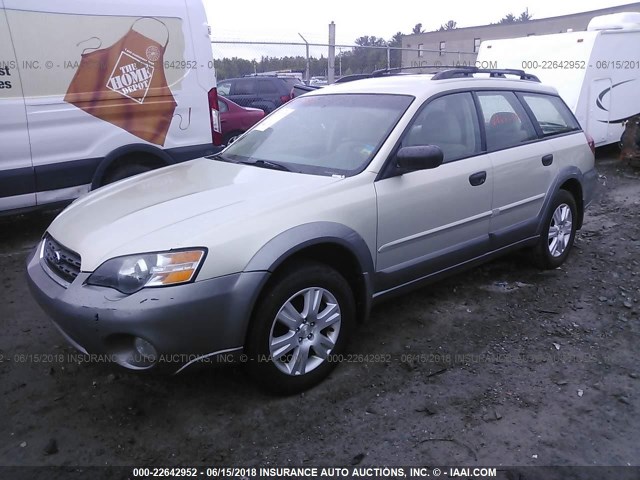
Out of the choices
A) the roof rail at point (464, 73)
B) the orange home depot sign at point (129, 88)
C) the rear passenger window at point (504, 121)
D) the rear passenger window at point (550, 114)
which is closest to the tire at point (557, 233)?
the rear passenger window at point (550, 114)

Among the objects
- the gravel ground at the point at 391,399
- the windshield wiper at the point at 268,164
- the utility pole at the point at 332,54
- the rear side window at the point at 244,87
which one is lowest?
the gravel ground at the point at 391,399

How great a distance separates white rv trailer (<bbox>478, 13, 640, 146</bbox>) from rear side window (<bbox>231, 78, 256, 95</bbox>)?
556 cm

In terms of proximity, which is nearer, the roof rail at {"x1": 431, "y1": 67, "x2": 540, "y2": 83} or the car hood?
the car hood

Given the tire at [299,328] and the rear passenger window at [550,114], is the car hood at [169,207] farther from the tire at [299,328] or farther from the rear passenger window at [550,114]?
the rear passenger window at [550,114]

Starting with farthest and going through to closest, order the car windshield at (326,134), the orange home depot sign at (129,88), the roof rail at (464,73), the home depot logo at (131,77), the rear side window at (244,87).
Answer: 1. the rear side window at (244,87)
2. the home depot logo at (131,77)
3. the orange home depot sign at (129,88)
4. the roof rail at (464,73)
5. the car windshield at (326,134)

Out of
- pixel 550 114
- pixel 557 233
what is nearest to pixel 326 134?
pixel 550 114

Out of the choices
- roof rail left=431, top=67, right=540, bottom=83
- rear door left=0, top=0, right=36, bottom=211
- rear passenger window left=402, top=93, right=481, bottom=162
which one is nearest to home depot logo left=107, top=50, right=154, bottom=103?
rear door left=0, top=0, right=36, bottom=211

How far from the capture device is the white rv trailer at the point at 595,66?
371 inches

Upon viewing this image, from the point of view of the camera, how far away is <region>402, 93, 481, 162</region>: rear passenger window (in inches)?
141

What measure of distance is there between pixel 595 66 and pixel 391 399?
8.77 metres

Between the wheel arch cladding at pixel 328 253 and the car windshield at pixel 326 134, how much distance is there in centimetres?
48

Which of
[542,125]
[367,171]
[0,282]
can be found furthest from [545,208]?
[0,282]

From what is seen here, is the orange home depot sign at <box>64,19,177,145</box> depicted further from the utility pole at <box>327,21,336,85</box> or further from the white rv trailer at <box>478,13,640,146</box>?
the white rv trailer at <box>478,13,640,146</box>

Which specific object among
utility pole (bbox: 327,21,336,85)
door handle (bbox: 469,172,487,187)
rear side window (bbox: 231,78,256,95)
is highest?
utility pole (bbox: 327,21,336,85)
